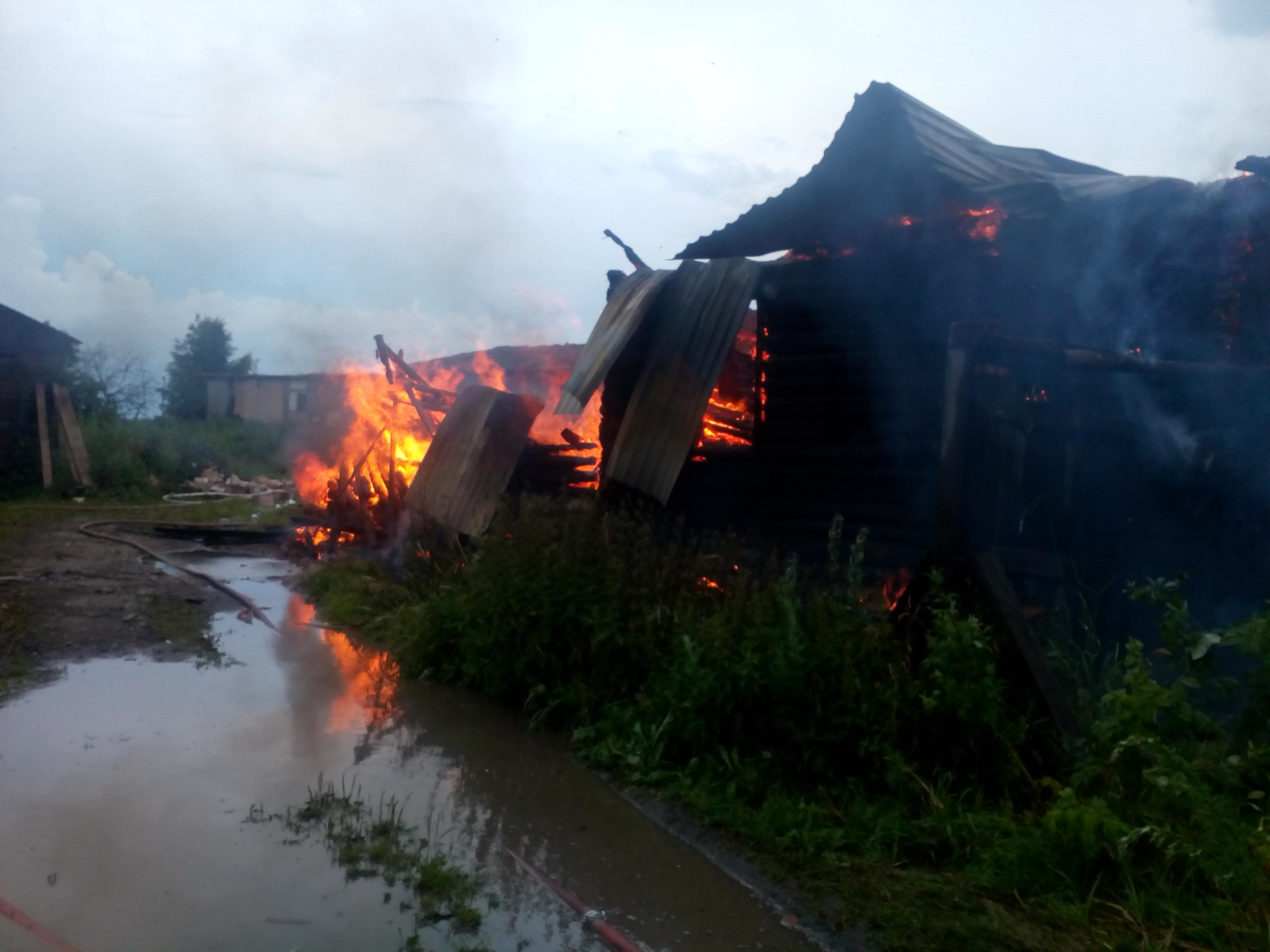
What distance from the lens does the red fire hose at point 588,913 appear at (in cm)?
402

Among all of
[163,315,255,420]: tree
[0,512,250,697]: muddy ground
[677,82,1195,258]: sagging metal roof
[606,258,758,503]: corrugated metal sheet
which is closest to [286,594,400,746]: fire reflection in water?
[0,512,250,697]: muddy ground

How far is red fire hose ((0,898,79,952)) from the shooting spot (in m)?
3.77

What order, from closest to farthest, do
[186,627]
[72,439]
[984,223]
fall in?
[984,223] → [186,627] → [72,439]

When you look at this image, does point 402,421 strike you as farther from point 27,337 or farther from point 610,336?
point 27,337

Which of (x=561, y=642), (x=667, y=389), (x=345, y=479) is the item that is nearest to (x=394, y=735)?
(x=561, y=642)

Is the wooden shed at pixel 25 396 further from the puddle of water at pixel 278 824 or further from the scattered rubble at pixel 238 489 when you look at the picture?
the puddle of water at pixel 278 824

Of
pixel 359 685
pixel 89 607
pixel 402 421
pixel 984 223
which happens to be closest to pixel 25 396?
pixel 402 421

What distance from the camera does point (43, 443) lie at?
22438mm

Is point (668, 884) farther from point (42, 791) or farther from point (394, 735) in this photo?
point (42, 791)

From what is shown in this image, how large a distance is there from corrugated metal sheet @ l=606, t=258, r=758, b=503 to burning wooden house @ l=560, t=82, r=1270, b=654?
2 cm

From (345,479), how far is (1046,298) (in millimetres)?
10137

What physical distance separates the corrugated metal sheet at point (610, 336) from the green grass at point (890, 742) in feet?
4.46

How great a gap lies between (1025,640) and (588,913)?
2658 mm

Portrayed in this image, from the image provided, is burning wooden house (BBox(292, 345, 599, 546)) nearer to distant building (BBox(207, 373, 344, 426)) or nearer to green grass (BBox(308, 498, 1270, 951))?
green grass (BBox(308, 498, 1270, 951))
